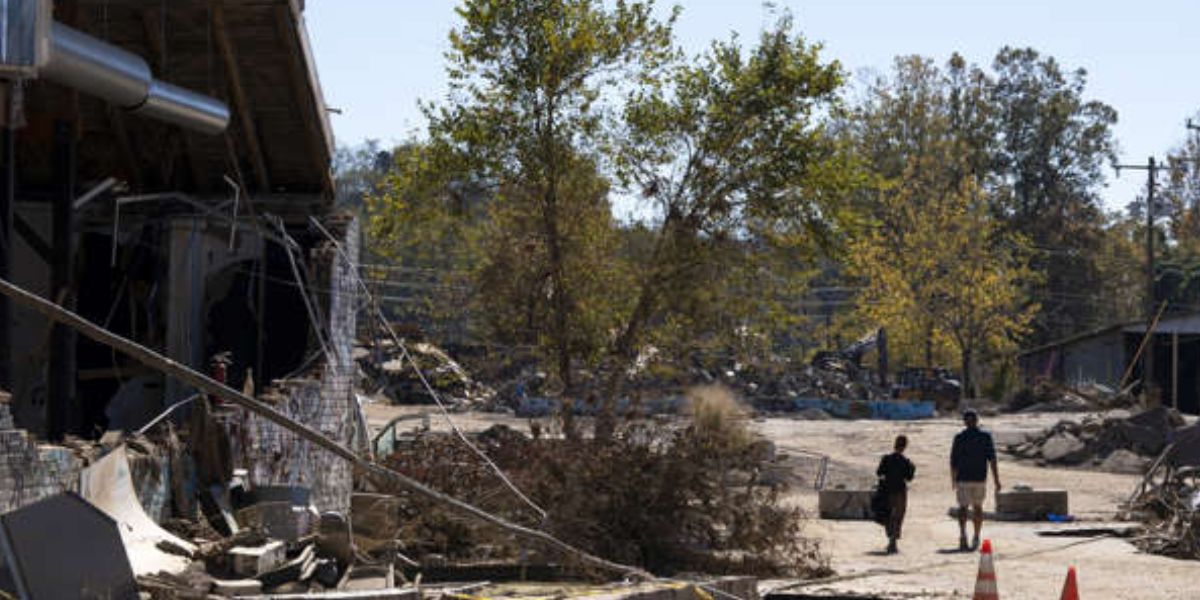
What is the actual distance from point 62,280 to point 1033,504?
46.3ft

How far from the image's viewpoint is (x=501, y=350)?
27.0m

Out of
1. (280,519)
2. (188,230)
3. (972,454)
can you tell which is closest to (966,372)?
Result: (972,454)

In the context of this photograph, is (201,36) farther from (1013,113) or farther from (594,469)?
(1013,113)

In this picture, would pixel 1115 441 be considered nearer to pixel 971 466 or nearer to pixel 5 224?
pixel 971 466

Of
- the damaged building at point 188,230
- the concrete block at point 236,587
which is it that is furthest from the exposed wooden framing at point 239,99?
the concrete block at point 236,587

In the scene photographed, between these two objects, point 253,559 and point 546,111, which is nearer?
point 253,559

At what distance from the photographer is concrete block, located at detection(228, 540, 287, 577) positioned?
11.9 m

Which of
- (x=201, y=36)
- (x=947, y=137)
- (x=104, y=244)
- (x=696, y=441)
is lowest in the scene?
(x=696, y=441)

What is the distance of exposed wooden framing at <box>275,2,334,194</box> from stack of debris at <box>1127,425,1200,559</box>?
11.0 meters

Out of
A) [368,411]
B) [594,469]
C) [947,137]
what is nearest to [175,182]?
[594,469]

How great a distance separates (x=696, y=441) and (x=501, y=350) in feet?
31.0

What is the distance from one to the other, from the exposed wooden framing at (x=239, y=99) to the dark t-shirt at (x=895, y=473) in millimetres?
8669

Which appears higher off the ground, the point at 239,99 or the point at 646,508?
the point at 239,99

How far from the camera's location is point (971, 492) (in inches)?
854
